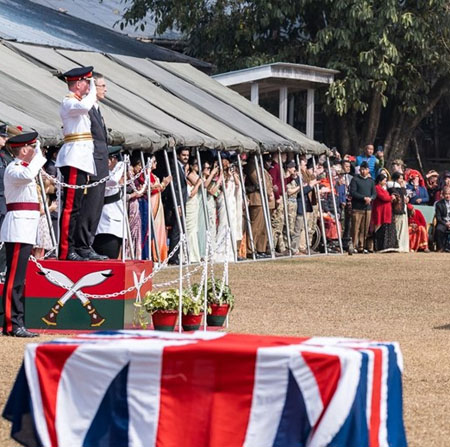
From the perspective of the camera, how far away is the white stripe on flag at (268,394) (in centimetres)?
582

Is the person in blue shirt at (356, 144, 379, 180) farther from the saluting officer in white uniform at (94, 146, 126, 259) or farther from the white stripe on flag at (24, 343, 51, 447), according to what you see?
the white stripe on flag at (24, 343, 51, 447)

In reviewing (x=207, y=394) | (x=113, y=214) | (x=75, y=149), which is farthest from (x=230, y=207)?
(x=207, y=394)

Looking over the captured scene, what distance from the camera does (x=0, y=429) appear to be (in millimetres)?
7457

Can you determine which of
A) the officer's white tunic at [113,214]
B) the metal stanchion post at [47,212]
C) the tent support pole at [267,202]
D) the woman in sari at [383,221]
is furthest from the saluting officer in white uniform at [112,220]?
the woman in sari at [383,221]

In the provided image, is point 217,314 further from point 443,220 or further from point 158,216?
point 443,220

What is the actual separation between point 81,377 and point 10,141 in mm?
5361

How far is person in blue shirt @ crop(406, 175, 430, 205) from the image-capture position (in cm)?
2764

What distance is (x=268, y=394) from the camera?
5.86 metres

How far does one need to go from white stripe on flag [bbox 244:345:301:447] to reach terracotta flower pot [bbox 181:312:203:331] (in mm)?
5852

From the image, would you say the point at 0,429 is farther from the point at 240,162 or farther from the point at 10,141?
the point at 240,162

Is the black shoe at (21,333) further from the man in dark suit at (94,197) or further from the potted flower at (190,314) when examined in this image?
the potted flower at (190,314)

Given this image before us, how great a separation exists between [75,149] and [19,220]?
2.99 ft

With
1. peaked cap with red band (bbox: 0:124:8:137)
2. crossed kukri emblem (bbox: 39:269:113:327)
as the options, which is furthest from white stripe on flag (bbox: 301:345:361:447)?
peaked cap with red band (bbox: 0:124:8:137)

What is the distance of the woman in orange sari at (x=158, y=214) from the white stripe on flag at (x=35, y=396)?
1279 cm
